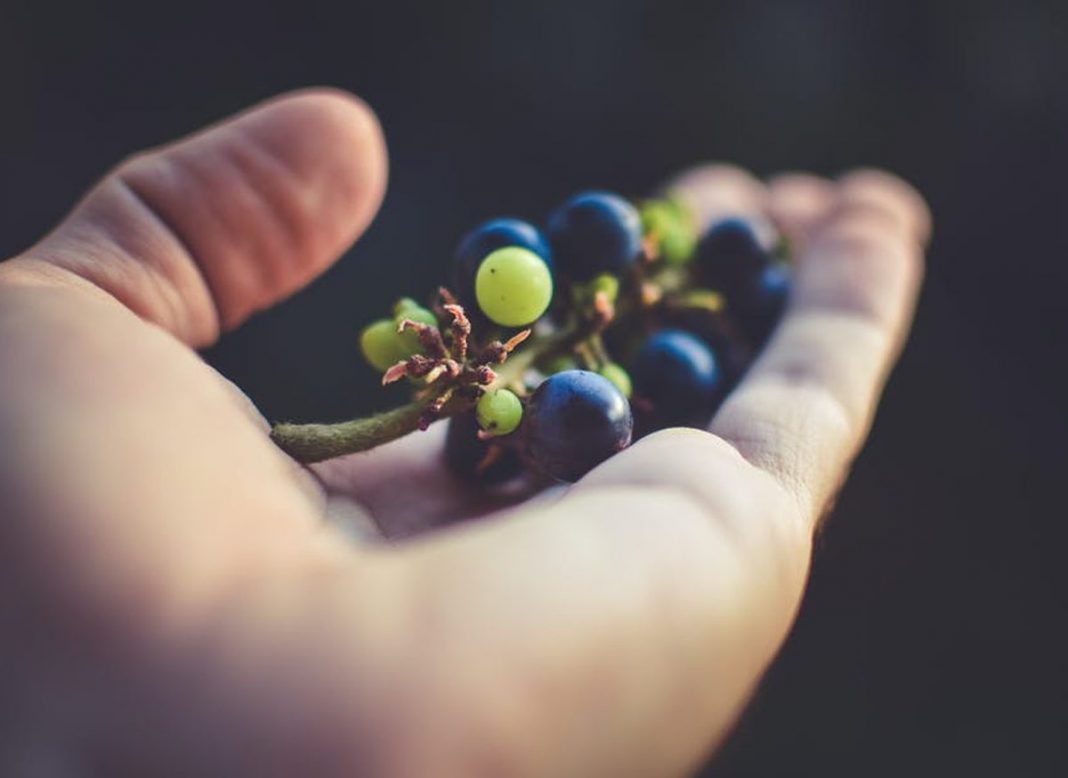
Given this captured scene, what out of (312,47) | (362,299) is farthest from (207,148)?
(312,47)

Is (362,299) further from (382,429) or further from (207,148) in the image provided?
(382,429)

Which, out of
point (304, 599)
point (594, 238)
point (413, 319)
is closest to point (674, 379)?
point (594, 238)

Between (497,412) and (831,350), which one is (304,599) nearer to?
(497,412)

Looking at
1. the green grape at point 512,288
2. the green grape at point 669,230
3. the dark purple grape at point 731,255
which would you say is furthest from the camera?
the dark purple grape at point 731,255

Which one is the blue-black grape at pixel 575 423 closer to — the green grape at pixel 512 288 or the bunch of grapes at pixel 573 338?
the bunch of grapes at pixel 573 338

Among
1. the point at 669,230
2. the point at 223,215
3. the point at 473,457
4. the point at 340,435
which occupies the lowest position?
the point at 473,457

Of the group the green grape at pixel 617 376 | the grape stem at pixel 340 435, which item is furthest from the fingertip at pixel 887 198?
the grape stem at pixel 340 435
